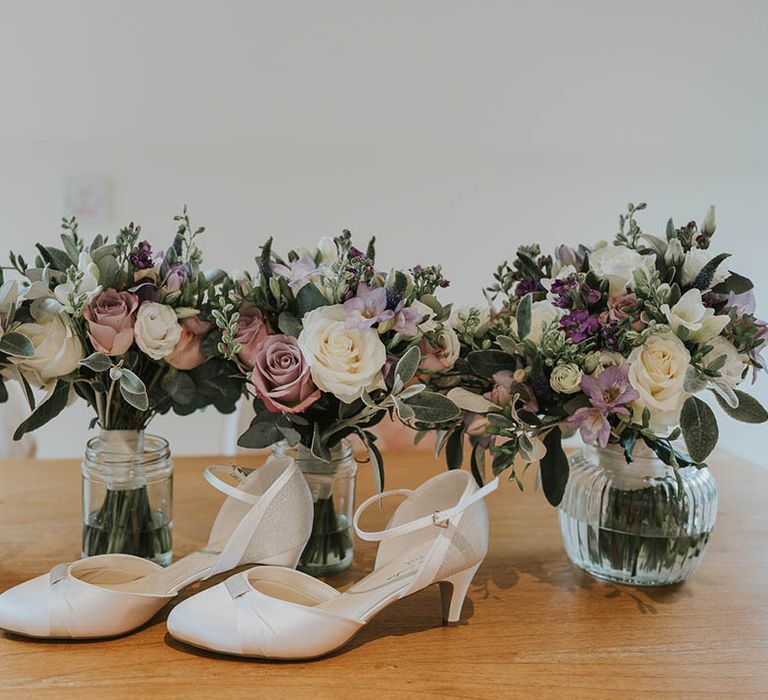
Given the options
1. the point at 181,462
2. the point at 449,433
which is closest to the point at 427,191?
the point at 181,462

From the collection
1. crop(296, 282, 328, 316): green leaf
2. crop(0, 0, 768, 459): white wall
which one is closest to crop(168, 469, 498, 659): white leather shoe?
crop(296, 282, 328, 316): green leaf

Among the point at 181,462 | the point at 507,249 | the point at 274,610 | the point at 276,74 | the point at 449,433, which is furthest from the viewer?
the point at 507,249

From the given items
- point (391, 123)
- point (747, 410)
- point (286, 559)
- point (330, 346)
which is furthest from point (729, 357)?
point (391, 123)

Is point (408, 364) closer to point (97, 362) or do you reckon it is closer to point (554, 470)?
point (554, 470)

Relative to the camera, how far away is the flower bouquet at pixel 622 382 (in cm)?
88

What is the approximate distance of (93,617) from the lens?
80 centimetres

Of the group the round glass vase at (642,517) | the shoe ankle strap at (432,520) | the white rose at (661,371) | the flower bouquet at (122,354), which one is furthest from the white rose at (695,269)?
the flower bouquet at (122,354)

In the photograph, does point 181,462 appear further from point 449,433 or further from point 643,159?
point 643,159

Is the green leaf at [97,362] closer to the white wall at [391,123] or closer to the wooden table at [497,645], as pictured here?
the wooden table at [497,645]

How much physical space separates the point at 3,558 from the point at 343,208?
6.92 feet

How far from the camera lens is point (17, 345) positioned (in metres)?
0.90

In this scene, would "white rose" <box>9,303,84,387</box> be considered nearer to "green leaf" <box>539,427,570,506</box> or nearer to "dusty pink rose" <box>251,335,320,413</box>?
"dusty pink rose" <box>251,335,320,413</box>

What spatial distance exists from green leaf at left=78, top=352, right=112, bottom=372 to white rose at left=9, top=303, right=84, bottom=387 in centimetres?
3

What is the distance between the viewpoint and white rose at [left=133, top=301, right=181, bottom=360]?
2.98 ft
